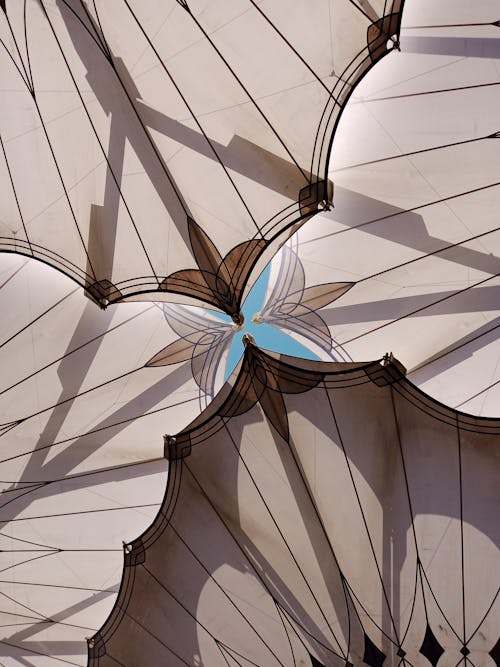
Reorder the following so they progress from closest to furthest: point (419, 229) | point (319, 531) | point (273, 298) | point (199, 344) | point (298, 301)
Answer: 1. point (319, 531)
2. point (419, 229)
3. point (298, 301)
4. point (273, 298)
5. point (199, 344)

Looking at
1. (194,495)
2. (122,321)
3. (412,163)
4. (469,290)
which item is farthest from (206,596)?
(412,163)

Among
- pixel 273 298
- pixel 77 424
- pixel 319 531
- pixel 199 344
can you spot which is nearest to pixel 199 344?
pixel 199 344

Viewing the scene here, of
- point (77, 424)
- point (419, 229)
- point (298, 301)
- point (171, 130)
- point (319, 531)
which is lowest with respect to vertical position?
point (319, 531)

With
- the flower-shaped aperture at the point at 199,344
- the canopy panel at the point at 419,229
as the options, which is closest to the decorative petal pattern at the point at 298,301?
the canopy panel at the point at 419,229

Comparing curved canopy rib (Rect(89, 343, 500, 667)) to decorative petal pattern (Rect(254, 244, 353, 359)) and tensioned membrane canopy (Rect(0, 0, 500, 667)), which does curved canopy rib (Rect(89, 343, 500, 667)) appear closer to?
tensioned membrane canopy (Rect(0, 0, 500, 667))

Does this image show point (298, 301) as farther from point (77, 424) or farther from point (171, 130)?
point (77, 424)

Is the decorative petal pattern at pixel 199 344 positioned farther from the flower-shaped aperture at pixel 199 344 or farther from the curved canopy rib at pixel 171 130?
the curved canopy rib at pixel 171 130

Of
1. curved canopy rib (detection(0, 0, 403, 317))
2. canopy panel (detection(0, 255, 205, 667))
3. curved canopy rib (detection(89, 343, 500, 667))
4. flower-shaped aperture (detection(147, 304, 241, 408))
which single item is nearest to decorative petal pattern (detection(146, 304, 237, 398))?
flower-shaped aperture (detection(147, 304, 241, 408))
